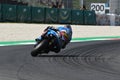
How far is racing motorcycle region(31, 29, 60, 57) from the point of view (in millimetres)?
14031

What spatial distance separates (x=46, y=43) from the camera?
46.3ft

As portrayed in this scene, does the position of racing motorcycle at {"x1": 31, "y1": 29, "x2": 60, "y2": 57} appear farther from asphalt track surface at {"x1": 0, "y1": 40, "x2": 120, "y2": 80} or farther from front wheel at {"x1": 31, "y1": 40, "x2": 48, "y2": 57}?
asphalt track surface at {"x1": 0, "y1": 40, "x2": 120, "y2": 80}

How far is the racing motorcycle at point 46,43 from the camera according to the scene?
14.0 m

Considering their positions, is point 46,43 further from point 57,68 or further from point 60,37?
point 57,68

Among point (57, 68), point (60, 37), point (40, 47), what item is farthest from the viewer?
point (60, 37)

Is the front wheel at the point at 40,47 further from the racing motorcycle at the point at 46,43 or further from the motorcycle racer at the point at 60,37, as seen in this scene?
the motorcycle racer at the point at 60,37

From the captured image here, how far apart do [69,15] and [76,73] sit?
38660 millimetres

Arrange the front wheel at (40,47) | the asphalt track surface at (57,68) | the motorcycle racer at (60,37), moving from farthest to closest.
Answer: the motorcycle racer at (60,37) → the front wheel at (40,47) → the asphalt track surface at (57,68)

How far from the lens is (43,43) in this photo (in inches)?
552

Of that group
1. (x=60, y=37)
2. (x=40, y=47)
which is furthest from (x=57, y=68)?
(x=60, y=37)

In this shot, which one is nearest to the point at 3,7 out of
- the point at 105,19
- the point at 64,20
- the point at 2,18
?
the point at 2,18

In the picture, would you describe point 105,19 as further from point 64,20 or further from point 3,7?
point 3,7

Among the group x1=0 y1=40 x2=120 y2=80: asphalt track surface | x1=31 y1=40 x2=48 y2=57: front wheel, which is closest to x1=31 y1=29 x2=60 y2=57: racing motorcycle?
x1=31 y1=40 x2=48 y2=57: front wheel

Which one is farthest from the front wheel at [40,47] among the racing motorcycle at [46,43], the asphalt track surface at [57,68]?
the asphalt track surface at [57,68]
